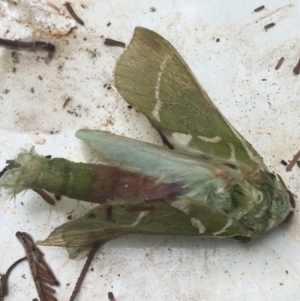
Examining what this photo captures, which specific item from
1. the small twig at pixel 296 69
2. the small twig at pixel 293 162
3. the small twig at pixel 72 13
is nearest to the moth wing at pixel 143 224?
the small twig at pixel 293 162

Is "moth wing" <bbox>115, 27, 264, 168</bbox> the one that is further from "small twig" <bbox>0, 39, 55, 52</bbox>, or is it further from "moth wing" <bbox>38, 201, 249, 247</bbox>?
"small twig" <bbox>0, 39, 55, 52</bbox>

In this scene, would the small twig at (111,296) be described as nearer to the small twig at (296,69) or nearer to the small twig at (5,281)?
the small twig at (5,281)

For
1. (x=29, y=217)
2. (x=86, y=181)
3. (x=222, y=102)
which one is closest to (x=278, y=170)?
(x=222, y=102)

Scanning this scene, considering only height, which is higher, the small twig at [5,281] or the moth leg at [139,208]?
the moth leg at [139,208]

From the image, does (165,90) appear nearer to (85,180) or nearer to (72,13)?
(85,180)

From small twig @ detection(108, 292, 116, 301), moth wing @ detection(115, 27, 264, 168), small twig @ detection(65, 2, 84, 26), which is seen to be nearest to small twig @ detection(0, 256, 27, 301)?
small twig @ detection(108, 292, 116, 301)

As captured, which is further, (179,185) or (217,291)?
(217,291)

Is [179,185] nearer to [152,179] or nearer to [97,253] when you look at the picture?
[152,179]
